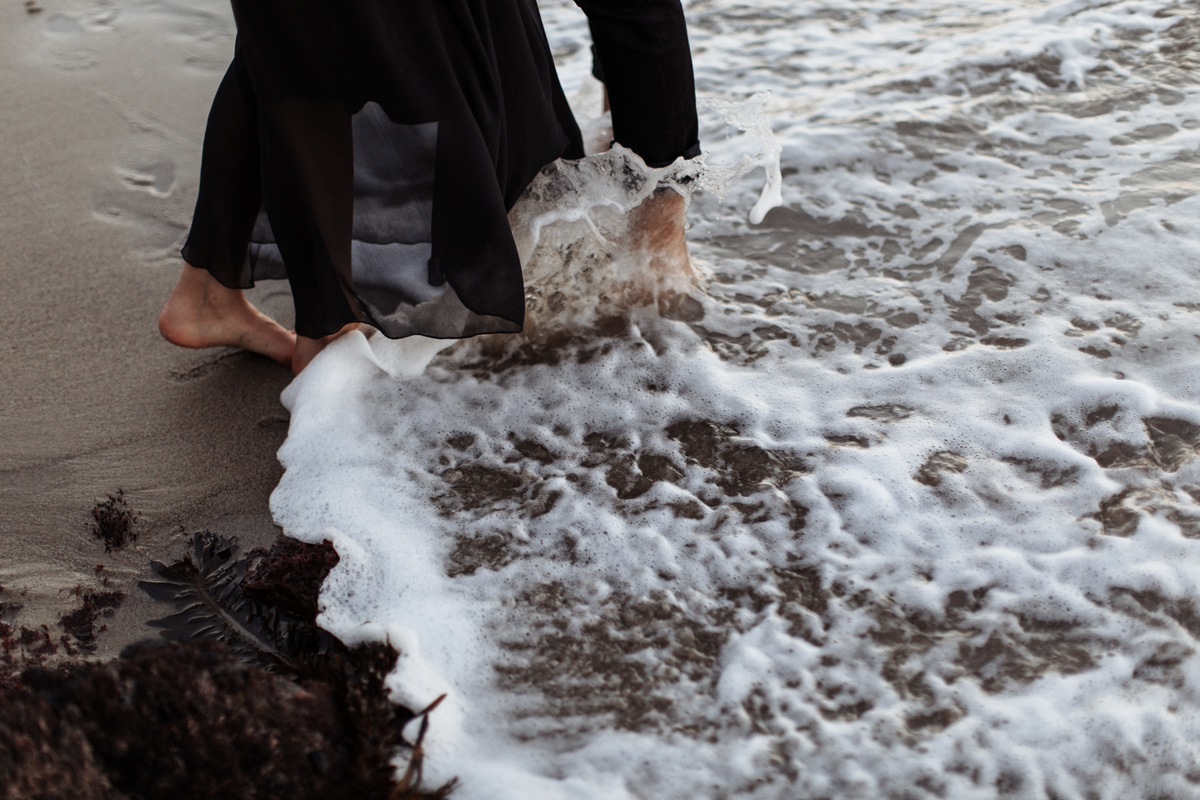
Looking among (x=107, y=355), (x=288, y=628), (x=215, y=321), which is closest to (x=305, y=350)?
(x=215, y=321)

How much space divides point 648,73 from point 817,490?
38.3 inches

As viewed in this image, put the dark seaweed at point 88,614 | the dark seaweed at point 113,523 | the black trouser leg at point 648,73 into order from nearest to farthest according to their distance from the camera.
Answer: the dark seaweed at point 88,614, the dark seaweed at point 113,523, the black trouser leg at point 648,73

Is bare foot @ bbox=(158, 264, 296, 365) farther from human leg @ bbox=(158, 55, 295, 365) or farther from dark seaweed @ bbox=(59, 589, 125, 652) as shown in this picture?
dark seaweed @ bbox=(59, 589, 125, 652)

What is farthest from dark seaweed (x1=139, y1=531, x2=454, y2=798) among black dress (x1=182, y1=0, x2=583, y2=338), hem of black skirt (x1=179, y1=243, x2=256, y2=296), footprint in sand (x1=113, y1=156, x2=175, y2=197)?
footprint in sand (x1=113, y1=156, x2=175, y2=197)

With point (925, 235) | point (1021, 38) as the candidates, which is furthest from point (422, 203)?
point (1021, 38)

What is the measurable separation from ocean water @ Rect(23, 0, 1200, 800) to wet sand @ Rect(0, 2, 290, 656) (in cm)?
10

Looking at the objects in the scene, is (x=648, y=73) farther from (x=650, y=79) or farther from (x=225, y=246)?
(x=225, y=246)

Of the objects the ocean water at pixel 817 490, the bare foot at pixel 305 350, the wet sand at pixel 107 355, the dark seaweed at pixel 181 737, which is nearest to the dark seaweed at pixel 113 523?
the wet sand at pixel 107 355

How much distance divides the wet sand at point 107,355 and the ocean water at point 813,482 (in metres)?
0.10

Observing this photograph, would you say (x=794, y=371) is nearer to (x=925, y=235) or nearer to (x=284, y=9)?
(x=925, y=235)

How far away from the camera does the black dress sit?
1.53 meters

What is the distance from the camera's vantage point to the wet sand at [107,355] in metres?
1.64

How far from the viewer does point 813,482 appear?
5.73 feet

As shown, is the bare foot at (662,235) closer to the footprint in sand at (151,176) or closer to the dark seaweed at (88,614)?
the dark seaweed at (88,614)
